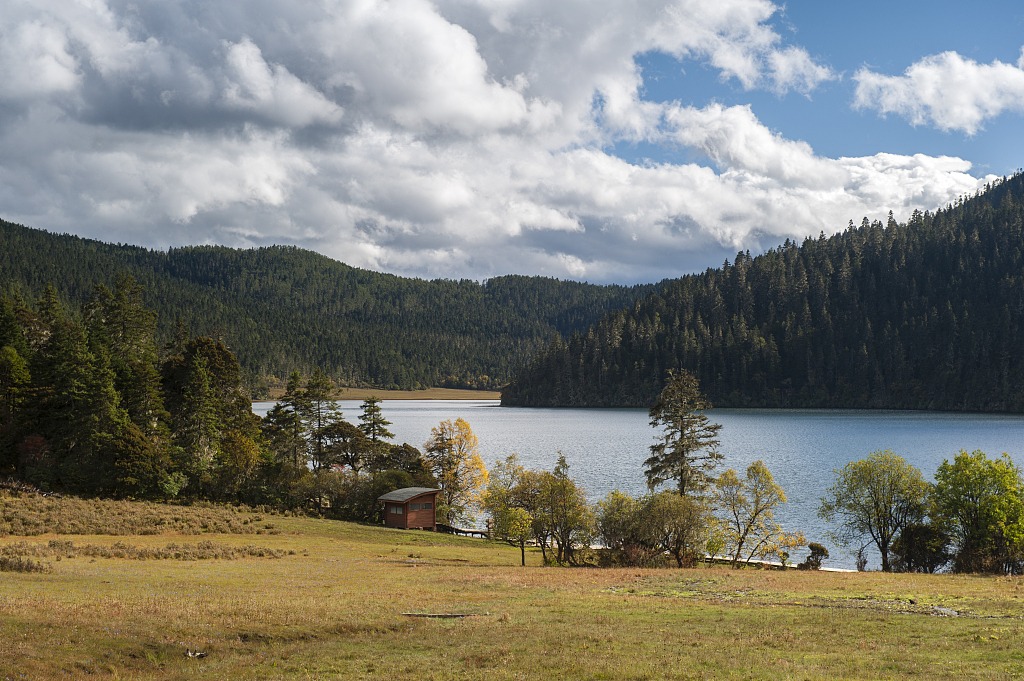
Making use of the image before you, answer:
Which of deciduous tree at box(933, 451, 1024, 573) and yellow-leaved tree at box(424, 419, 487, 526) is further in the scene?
yellow-leaved tree at box(424, 419, 487, 526)

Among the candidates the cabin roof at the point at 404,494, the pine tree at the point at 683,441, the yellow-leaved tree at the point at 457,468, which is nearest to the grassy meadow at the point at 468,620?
the pine tree at the point at 683,441

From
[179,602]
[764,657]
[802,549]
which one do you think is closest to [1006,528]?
[802,549]

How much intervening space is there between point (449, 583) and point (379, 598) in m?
8.18

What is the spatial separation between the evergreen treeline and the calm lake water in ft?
83.1

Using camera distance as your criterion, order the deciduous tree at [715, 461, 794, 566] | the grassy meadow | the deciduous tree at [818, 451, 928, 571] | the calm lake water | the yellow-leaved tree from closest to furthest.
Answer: the grassy meadow → the deciduous tree at [818, 451, 928, 571] → the deciduous tree at [715, 461, 794, 566] → the yellow-leaved tree → the calm lake water

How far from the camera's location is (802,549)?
58.3 m

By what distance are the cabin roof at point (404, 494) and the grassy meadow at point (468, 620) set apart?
899 inches

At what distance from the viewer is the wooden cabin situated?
226 ft

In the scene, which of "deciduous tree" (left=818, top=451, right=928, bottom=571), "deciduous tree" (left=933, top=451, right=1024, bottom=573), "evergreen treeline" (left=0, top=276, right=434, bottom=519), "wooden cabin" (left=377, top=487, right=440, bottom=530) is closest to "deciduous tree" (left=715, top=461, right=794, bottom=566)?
"deciduous tree" (left=818, top=451, right=928, bottom=571)

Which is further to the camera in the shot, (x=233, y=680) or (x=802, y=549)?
(x=802, y=549)

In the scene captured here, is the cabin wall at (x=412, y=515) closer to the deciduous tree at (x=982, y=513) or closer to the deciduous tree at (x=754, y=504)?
the deciduous tree at (x=754, y=504)

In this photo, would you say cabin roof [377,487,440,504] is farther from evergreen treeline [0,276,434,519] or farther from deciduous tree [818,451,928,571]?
deciduous tree [818,451,928,571]

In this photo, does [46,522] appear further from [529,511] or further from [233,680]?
[233,680]

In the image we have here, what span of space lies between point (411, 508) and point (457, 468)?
32.3ft
